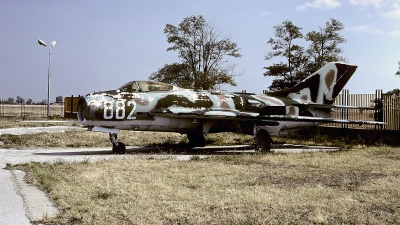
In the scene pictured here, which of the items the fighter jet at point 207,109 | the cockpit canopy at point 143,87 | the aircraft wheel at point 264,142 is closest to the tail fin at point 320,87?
the fighter jet at point 207,109

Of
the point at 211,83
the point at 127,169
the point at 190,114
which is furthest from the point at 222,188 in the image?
the point at 211,83

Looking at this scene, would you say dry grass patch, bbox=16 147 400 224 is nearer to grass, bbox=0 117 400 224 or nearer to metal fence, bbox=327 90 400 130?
grass, bbox=0 117 400 224

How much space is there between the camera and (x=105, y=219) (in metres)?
5.96

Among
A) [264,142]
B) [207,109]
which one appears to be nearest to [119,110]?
[207,109]

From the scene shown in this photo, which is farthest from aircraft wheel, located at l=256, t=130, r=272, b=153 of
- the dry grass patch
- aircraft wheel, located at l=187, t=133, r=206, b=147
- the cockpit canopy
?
the dry grass patch

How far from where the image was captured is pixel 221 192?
7.79m

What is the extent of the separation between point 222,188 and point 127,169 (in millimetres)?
3583

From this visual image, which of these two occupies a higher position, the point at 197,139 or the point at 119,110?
the point at 119,110

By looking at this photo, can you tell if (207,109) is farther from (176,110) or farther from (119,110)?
(119,110)

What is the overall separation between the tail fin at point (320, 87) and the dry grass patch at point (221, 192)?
308 inches

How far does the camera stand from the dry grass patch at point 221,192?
19.9ft

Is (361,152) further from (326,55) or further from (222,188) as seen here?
(326,55)

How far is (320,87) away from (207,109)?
6381 mm

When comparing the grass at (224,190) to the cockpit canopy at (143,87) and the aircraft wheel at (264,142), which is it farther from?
the cockpit canopy at (143,87)
